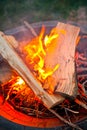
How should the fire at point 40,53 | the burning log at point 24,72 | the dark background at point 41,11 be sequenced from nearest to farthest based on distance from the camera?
the burning log at point 24,72 < the fire at point 40,53 < the dark background at point 41,11

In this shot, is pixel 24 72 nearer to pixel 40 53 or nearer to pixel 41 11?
pixel 40 53

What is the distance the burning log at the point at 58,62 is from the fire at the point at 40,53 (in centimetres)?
5

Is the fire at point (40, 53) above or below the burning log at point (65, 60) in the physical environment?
above

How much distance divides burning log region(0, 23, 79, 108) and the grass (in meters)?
1.52

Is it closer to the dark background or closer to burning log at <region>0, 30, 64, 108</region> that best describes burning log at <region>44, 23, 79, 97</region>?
burning log at <region>0, 30, 64, 108</region>

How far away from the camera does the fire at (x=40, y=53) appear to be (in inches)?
102

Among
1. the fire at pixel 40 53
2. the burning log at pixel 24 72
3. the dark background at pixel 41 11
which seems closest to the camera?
the burning log at pixel 24 72

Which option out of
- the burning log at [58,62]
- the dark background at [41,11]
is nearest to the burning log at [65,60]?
the burning log at [58,62]

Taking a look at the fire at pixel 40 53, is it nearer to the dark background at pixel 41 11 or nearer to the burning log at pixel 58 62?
the burning log at pixel 58 62

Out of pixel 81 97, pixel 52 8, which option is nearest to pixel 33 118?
pixel 81 97

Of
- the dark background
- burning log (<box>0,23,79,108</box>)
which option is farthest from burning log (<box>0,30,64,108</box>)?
the dark background

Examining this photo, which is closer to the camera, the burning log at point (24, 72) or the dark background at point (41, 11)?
the burning log at point (24, 72)

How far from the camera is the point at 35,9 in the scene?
4453 millimetres

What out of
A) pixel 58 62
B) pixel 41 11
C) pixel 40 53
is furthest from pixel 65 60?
pixel 41 11
